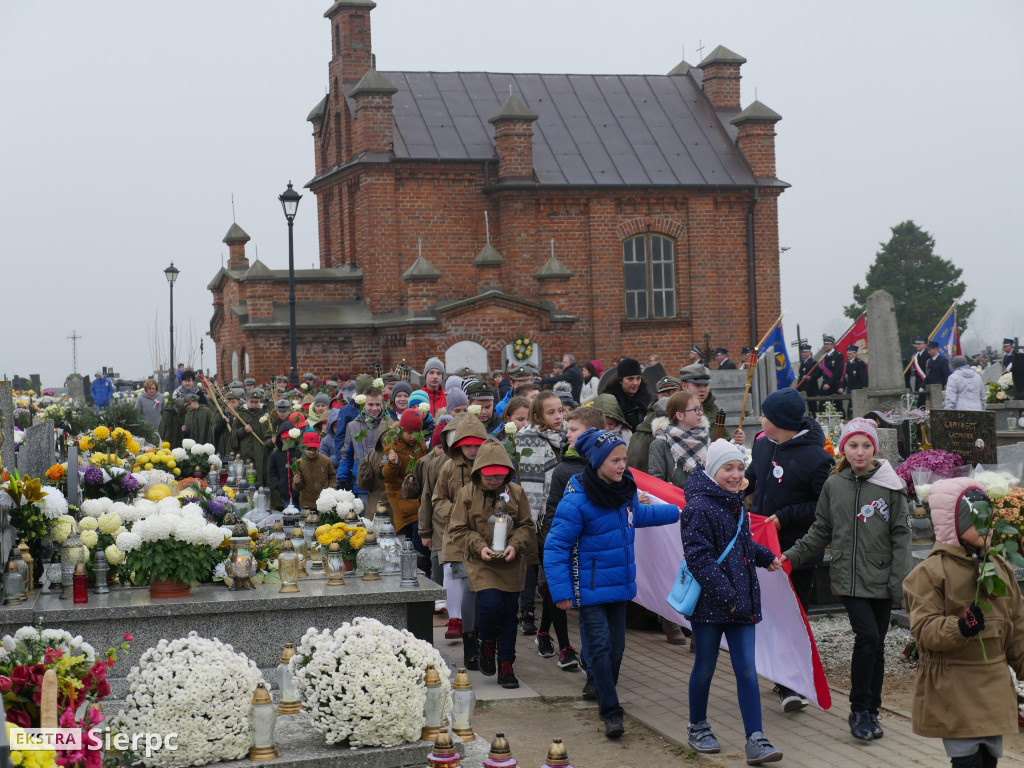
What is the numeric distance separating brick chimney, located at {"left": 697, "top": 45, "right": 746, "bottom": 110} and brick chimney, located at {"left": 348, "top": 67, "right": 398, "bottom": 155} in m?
10.1

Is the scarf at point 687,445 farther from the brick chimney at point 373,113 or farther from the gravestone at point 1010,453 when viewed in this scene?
the brick chimney at point 373,113

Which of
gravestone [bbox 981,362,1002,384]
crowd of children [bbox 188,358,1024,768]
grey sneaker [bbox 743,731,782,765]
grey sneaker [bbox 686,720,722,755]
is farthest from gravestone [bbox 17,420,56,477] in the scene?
gravestone [bbox 981,362,1002,384]

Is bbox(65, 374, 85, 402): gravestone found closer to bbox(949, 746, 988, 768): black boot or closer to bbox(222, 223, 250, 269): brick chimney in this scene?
bbox(222, 223, 250, 269): brick chimney

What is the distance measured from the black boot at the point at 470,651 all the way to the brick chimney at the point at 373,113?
23.7m

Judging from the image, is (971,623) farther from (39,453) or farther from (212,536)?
(39,453)

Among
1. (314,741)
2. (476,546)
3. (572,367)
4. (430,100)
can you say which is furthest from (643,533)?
(430,100)

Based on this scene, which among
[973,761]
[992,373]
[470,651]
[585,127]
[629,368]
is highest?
[585,127]

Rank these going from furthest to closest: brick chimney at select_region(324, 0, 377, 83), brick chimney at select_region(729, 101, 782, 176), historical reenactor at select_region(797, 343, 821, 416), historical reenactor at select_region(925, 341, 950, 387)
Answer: brick chimney at select_region(729, 101, 782, 176) < brick chimney at select_region(324, 0, 377, 83) < historical reenactor at select_region(797, 343, 821, 416) < historical reenactor at select_region(925, 341, 950, 387)

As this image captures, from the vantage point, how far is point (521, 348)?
96.5 feet

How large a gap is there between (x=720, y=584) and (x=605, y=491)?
36.8 inches

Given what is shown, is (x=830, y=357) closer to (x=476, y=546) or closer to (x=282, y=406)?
(x=282, y=406)

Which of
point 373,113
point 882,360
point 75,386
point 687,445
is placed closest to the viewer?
point 687,445

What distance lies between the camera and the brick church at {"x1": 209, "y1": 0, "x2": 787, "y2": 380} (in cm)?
2984

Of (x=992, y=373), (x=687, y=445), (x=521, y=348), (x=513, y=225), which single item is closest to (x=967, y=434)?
(x=687, y=445)
